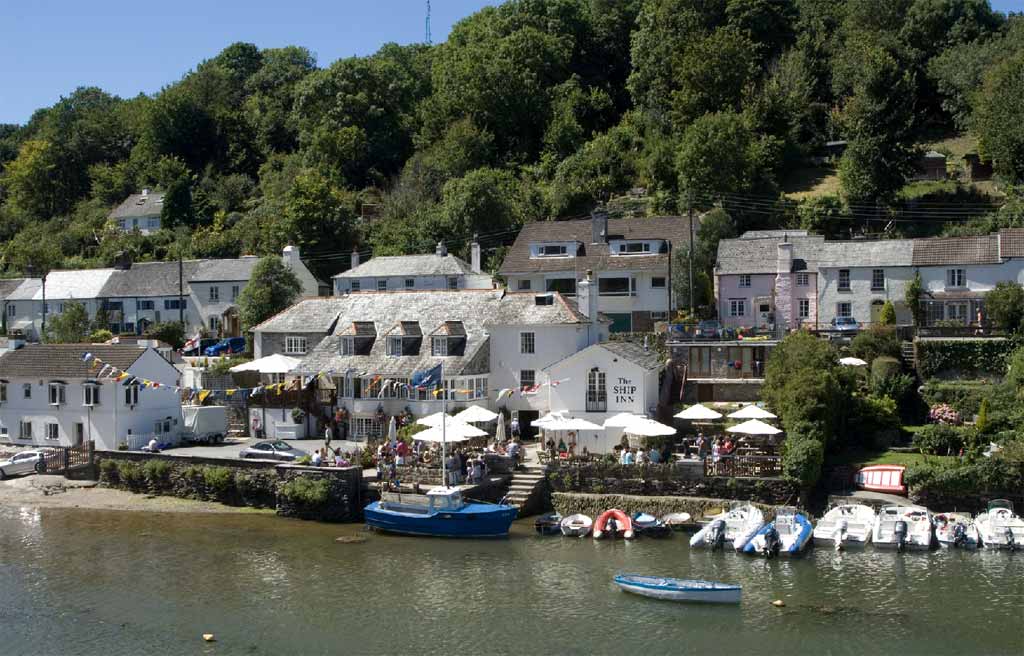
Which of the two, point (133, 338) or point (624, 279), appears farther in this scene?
point (624, 279)

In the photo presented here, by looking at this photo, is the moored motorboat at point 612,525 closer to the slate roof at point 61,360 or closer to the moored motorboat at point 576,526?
the moored motorboat at point 576,526

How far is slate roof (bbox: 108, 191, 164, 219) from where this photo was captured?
109 m

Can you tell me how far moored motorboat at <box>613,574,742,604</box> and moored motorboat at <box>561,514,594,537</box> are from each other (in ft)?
23.6

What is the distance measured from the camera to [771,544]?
38125 mm

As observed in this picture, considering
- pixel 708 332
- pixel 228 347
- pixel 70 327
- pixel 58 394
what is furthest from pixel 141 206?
pixel 708 332

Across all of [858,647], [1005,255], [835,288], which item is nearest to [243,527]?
[858,647]

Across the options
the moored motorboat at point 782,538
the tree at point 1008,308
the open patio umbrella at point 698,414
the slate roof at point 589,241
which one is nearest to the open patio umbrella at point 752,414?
the open patio umbrella at point 698,414

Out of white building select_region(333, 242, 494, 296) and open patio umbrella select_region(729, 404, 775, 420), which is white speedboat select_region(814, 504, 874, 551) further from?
white building select_region(333, 242, 494, 296)

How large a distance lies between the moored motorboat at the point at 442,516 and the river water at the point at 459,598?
0.56 meters

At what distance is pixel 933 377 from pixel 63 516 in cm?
3922

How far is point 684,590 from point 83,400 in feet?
107

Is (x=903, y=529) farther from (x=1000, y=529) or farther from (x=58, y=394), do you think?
(x=58, y=394)

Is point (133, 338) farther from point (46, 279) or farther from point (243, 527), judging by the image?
point (46, 279)

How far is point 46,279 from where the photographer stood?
293 feet
